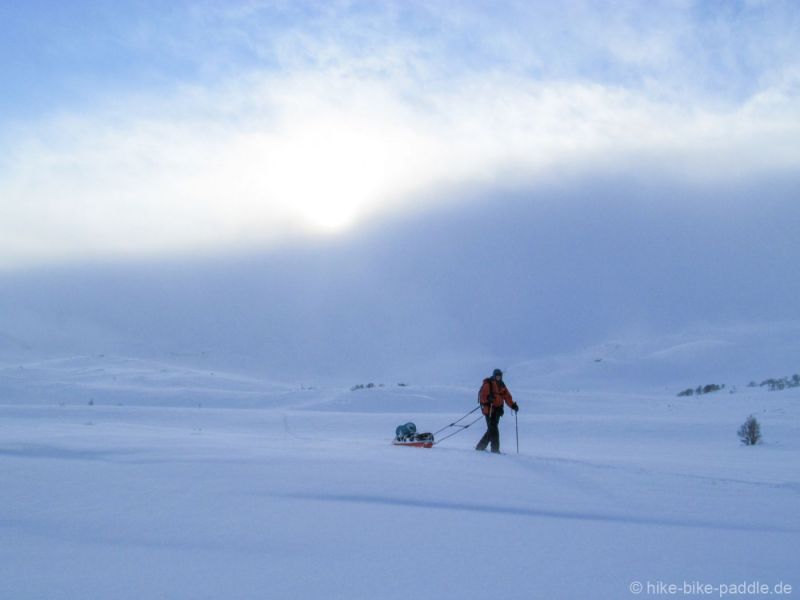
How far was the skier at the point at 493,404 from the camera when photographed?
10.4 metres

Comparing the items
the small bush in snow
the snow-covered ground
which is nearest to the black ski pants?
the snow-covered ground

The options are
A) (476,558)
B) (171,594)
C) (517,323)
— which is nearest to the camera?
(171,594)

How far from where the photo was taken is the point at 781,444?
14.5 metres

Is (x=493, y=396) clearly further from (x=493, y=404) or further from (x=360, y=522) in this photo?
(x=360, y=522)

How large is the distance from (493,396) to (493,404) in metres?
0.13

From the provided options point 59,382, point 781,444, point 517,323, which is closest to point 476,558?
point 781,444

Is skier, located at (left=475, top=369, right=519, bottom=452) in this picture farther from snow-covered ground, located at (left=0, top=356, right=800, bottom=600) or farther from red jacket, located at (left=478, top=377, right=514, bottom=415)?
snow-covered ground, located at (left=0, top=356, right=800, bottom=600)

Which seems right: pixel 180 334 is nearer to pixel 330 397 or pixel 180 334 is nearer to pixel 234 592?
pixel 330 397

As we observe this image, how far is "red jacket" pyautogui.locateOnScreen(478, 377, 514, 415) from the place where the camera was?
10617mm

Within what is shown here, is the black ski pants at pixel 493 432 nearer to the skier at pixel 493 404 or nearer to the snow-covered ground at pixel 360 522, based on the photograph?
the skier at pixel 493 404

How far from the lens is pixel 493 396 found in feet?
35.0

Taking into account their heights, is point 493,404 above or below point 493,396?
below

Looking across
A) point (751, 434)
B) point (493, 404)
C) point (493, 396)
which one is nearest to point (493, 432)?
point (493, 404)

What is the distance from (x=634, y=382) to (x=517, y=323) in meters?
25.1
